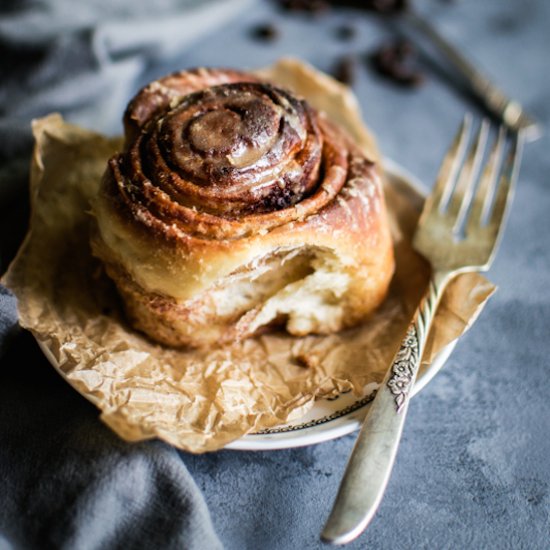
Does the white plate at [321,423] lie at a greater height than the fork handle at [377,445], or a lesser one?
lesser

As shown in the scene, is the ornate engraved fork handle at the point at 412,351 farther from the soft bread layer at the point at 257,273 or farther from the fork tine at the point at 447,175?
the fork tine at the point at 447,175

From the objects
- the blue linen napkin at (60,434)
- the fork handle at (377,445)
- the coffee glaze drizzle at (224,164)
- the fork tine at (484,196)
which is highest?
the coffee glaze drizzle at (224,164)

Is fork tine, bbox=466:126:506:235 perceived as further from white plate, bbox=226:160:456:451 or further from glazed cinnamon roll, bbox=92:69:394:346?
white plate, bbox=226:160:456:451

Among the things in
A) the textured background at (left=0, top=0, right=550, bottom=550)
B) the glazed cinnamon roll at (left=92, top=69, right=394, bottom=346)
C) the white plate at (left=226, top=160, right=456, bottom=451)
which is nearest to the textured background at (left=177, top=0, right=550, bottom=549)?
the textured background at (left=0, top=0, right=550, bottom=550)

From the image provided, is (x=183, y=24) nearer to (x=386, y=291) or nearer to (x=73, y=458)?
(x=386, y=291)

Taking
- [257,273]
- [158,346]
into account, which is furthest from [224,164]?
[158,346]

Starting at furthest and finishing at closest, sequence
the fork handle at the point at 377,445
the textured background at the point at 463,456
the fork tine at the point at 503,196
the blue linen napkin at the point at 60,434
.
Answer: the fork tine at the point at 503,196 < the textured background at the point at 463,456 < the blue linen napkin at the point at 60,434 < the fork handle at the point at 377,445

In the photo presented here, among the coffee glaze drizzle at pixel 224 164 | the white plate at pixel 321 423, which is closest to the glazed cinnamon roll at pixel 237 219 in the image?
the coffee glaze drizzle at pixel 224 164
